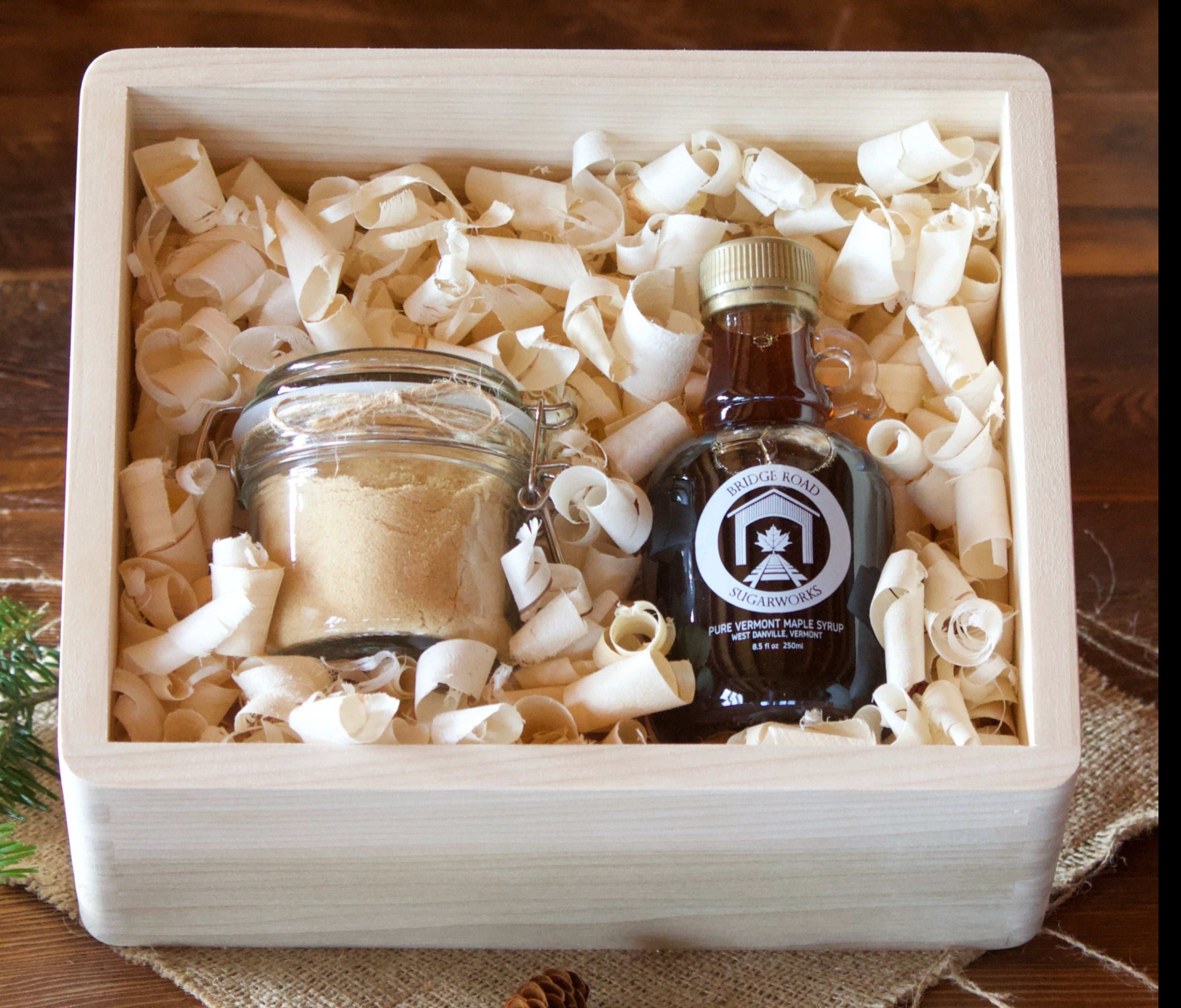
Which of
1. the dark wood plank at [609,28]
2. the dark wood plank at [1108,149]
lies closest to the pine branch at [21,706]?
the dark wood plank at [609,28]

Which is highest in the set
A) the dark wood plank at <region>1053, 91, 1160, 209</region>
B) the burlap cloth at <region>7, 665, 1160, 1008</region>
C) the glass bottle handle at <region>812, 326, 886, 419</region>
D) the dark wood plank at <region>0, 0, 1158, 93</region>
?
the dark wood plank at <region>0, 0, 1158, 93</region>

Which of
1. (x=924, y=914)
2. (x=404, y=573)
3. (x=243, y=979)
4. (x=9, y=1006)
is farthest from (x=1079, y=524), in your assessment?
(x=9, y=1006)

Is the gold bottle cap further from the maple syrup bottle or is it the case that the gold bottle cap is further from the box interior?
the box interior

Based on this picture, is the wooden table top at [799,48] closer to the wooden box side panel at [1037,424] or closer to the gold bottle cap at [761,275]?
the wooden box side panel at [1037,424]

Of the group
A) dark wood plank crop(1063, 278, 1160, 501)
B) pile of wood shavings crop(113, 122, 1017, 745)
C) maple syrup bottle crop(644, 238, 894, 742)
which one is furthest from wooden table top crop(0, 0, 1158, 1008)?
maple syrup bottle crop(644, 238, 894, 742)

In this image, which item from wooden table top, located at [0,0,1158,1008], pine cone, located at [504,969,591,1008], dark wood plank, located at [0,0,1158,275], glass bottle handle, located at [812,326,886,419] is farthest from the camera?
dark wood plank, located at [0,0,1158,275]

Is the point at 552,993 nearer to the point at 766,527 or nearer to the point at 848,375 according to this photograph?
the point at 766,527

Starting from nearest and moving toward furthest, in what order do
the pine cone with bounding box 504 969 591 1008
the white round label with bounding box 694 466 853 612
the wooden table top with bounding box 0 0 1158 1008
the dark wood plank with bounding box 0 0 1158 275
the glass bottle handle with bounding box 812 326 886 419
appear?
the pine cone with bounding box 504 969 591 1008 → the white round label with bounding box 694 466 853 612 → the glass bottle handle with bounding box 812 326 886 419 → the wooden table top with bounding box 0 0 1158 1008 → the dark wood plank with bounding box 0 0 1158 275

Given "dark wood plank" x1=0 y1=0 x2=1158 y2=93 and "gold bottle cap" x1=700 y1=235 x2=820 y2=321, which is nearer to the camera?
"gold bottle cap" x1=700 y1=235 x2=820 y2=321
